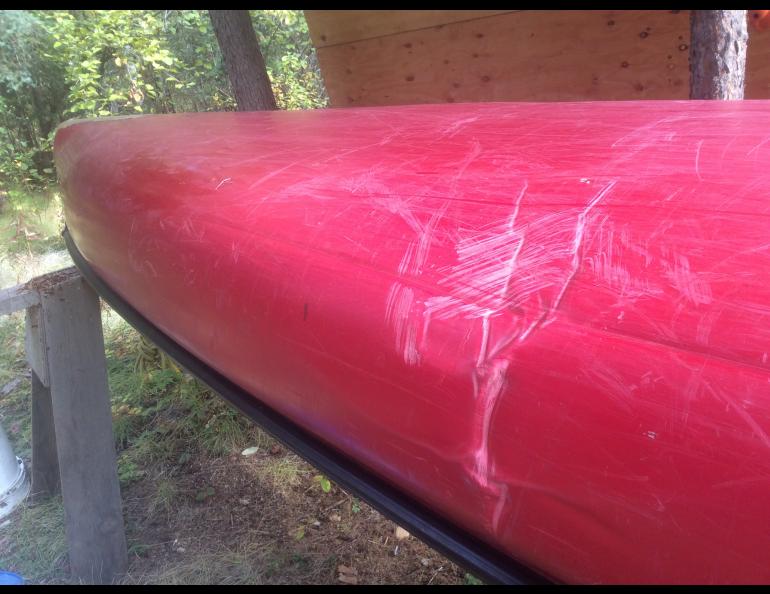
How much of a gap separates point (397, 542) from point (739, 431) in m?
1.69

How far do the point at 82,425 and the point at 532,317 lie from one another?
5.91ft

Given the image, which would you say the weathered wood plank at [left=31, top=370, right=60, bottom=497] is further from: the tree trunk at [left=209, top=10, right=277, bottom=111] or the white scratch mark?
the tree trunk at [left=209, top=10, right=277, bottom=111]

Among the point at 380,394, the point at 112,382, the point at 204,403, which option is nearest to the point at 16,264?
the point at 112,382

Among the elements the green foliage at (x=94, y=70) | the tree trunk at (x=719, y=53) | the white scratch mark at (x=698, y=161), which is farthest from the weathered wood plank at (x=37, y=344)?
the green foliage at (x=94, y=70)

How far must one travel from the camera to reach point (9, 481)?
2.37m

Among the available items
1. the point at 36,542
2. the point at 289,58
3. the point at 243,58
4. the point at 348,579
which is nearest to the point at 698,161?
the point at 348,579

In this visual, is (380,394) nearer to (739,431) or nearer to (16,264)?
(739,431)

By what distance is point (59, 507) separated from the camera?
2.34 m

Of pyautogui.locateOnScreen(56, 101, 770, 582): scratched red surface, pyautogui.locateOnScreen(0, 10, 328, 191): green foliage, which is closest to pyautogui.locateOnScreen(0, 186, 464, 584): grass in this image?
pyautogui.locateOnScreen(56, 101, 770, 582): scratched red surface

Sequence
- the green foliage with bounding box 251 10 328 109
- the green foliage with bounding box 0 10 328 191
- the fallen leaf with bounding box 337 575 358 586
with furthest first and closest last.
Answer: the green foliage with bounding box 251 10 328 109
the green foliage with bounding box 0 10 328 191
the fallen leaf with bounding box 337 575 358 586

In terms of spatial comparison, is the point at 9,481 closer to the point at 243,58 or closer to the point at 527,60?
the point at 243,58

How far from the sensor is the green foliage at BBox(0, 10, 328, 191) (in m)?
6.90

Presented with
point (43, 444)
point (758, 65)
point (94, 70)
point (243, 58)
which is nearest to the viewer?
point (43, 444)

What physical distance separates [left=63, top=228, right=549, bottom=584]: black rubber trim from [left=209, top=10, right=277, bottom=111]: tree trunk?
11.1 ft
